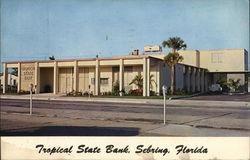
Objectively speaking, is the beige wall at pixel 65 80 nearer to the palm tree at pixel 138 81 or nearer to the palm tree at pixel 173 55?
the palm tree at pixel 138 81

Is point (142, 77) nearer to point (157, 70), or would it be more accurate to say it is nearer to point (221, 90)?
point (157, 70)

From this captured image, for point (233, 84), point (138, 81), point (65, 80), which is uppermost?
point (65, 80)

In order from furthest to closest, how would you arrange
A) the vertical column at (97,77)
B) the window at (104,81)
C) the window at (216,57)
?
1. the window at (216,57)
2. the window at (104,81)
3. the vertical column at (97,77)

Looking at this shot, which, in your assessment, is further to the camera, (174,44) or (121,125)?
(174,44)

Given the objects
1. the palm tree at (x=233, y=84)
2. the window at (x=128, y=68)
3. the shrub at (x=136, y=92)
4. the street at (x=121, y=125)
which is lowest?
the street at (x=121, y=125)

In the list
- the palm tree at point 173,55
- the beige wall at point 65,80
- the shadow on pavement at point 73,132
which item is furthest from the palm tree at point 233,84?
the shadow on pavement at point 73,132

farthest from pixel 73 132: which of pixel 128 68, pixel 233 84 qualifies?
pixel 233 84

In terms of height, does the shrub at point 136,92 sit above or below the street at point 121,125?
above

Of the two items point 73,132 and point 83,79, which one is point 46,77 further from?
point 73,132

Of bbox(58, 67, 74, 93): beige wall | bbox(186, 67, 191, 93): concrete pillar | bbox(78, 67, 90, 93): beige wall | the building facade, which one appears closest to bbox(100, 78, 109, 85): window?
the building facade

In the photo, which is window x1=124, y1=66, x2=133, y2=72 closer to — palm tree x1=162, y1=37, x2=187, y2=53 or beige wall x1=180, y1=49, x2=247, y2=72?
palm tree x1=162, y1=37, x2=187, y2=53

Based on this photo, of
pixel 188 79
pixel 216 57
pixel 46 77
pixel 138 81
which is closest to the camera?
pixel 138 81

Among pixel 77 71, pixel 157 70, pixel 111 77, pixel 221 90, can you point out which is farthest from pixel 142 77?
pixel 221 90

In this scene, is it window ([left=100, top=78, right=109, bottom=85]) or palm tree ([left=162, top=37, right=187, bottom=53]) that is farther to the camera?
window ([left=100, top=78, right=109, bottom=85])
